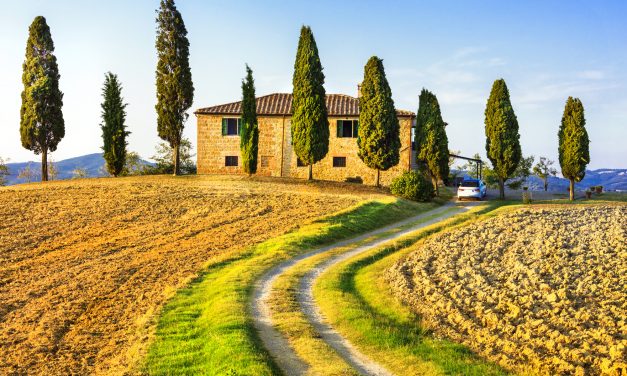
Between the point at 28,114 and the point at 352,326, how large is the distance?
47620 mm

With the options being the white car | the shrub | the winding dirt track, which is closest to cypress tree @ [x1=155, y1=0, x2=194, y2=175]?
the shrub

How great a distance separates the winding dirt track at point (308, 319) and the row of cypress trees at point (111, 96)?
2877 centimetres

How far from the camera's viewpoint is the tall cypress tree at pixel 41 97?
54.6 meters

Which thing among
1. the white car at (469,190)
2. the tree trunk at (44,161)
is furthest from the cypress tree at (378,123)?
the tree trunk at (44,161)

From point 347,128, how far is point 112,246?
30.9 m

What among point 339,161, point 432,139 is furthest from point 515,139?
point 339,161

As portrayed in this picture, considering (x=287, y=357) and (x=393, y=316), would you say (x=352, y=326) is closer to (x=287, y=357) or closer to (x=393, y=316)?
(x=393, y=316)

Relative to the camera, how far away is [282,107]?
5809 cm

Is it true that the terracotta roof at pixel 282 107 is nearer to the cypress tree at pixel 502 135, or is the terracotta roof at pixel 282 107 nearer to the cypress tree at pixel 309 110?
the cypress tree at pixel 309 110

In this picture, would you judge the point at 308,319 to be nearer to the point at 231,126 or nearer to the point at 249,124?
the point at 249,124

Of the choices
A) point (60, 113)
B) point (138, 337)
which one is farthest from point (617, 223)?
point (60, 113)

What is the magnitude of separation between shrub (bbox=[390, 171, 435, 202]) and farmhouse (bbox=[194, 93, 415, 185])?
1033cm

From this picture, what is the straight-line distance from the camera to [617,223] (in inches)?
1243

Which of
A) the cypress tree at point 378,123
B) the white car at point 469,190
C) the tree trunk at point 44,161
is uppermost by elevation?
the cypress tree at point 378,123
